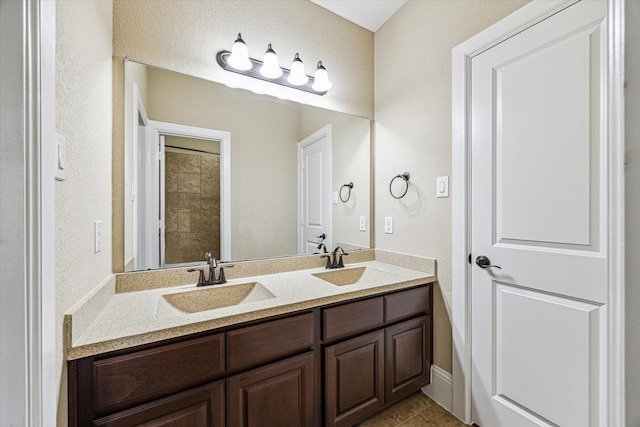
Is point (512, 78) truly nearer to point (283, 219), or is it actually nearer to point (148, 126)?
point (283, 219)

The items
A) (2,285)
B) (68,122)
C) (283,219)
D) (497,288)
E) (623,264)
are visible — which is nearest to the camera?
(623,264)

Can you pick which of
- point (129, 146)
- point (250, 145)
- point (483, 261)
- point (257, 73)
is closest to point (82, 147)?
point (129, 146)

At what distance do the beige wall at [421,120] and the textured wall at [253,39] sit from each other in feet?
0.76

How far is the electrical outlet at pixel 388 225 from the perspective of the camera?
1.98 metres

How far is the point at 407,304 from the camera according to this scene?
1567 mm

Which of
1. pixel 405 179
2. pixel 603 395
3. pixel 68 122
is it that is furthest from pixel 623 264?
pixel 405 179

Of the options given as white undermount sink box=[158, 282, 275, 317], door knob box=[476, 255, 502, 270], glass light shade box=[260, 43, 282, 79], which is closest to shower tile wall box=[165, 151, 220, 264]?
white undermount sink box=[158, 282, 275, 317]

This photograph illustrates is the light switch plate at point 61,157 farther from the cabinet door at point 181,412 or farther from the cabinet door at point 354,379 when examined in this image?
the cabinet door at point 354,379

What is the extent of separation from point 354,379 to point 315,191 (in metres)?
1.21

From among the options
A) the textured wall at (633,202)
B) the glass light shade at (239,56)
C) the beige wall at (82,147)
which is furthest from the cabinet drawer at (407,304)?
the glass light shade at (239,56)

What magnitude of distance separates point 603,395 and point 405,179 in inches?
53.5

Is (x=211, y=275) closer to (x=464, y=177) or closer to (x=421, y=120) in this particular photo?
(x=464, y=177)

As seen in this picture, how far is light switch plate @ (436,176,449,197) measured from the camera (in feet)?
5.23

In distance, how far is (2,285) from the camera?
1.75ft
